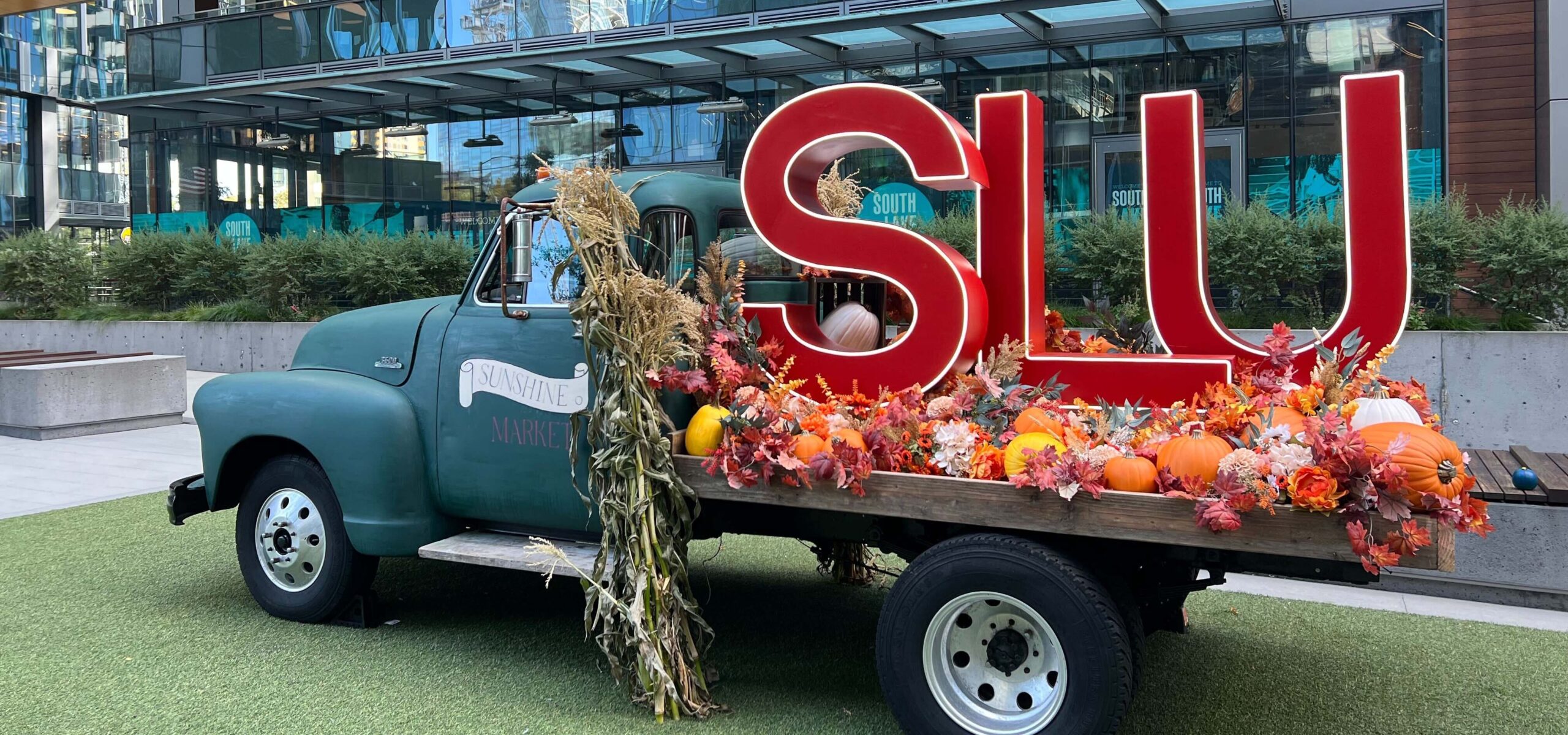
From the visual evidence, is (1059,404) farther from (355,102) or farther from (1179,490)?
(355,102)

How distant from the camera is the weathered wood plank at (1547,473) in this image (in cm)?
623

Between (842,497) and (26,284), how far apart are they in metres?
22.9

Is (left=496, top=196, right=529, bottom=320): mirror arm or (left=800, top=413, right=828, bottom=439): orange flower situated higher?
(left=496, top=196, right=529, bottom=320): mirror arm

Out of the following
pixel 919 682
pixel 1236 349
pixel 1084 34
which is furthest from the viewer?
pixel 1084 34

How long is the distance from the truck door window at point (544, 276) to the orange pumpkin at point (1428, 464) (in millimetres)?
3266

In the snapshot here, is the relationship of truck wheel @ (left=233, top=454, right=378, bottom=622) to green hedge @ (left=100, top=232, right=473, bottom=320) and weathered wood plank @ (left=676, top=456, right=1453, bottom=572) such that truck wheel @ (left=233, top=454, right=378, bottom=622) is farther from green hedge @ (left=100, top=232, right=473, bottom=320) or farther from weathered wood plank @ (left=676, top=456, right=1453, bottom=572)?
green hedge @ (left=100, top=232, right=473, bottom=320)

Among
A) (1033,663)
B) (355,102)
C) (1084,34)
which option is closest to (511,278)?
(1033,663)

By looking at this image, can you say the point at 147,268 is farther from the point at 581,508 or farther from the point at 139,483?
the point at 581,508

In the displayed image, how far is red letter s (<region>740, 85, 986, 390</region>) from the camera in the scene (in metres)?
4.75

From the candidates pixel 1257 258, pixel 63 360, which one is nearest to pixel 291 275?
pixel 63 360

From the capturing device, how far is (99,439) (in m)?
13.2

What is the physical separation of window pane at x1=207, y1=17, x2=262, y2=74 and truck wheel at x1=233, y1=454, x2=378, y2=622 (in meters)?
18.4

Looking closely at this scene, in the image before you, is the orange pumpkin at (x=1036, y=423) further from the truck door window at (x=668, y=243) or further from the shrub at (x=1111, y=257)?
the shrub at (x=1111, y=257)

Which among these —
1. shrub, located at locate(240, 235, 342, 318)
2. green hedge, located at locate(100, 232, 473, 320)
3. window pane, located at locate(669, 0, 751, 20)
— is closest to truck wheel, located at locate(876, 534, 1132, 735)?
window pane, located at locate(669, 0, 751, 20)
